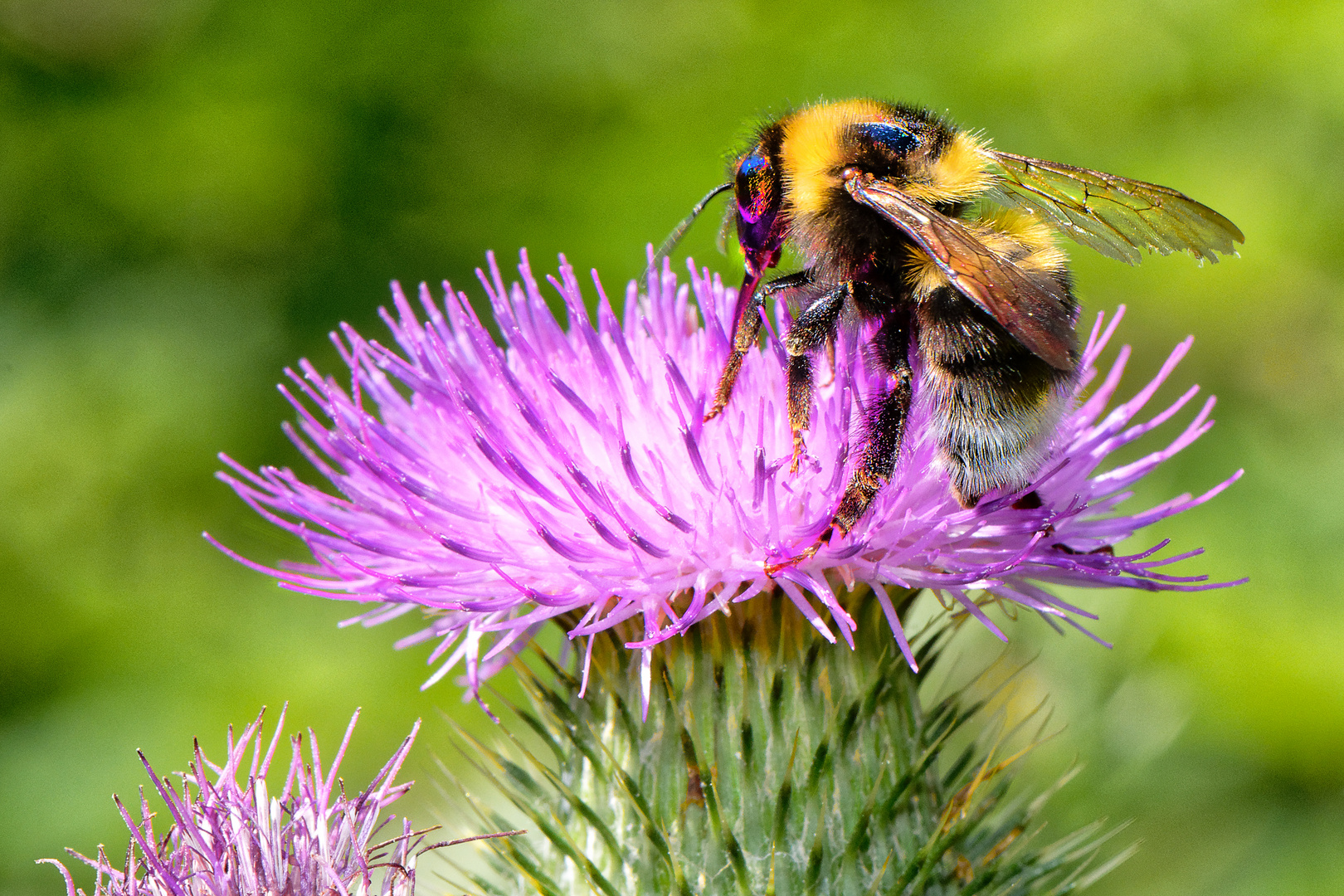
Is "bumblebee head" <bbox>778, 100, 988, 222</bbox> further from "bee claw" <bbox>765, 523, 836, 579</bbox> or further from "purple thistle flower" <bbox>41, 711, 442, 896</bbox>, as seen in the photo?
"purple thistle flower" <bbox>41, 711, 442, 896</bbox>

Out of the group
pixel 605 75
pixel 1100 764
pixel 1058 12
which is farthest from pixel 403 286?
pixel 1100 764

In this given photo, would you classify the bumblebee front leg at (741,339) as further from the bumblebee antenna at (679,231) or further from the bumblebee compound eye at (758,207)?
the bumblebee antenna at (679,231)

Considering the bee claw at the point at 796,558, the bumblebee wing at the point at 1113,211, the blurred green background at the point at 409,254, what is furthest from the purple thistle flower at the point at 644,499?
the blurred green background at the point at 409,254

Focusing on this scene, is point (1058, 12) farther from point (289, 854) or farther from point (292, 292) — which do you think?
point (289, 854)

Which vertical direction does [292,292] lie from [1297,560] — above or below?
above

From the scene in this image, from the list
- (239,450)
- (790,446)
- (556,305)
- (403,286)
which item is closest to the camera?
(790,446)

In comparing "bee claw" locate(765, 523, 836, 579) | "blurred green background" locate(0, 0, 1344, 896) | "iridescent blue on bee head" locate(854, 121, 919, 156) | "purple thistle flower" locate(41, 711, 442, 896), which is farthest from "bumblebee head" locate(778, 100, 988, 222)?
"blurred green background" locate(0, 0, 1344, 896)
